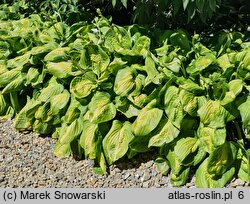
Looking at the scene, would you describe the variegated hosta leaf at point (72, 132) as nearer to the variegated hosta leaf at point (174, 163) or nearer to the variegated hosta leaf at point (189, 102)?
the variegated hosta leaf at point (174, 163)

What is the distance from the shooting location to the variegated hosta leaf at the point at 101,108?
358 centimetres

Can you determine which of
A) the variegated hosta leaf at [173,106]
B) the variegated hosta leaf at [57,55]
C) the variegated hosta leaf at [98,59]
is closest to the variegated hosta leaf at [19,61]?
the variegated hosta leaf at [57,55]

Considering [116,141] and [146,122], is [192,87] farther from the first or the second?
[116,141]

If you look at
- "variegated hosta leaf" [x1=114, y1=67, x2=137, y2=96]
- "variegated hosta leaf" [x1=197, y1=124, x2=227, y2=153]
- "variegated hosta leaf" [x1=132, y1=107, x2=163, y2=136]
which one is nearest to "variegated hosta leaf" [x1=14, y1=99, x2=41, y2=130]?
"variegated hosta leaf" [x1=114, y1=67, x2=137, y2=96]

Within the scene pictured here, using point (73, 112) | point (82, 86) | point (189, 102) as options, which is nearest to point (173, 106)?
point (189, 102)

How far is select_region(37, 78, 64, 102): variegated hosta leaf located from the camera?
13.2 ft

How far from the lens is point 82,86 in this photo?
3.74 meters

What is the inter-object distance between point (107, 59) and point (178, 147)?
0.93 metres

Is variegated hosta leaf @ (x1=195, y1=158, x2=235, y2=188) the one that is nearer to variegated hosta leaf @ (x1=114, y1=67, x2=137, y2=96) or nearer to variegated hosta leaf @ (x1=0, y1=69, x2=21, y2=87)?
variegated hosta leaf @ (x1=114, y1=67, x2=137, y2=96)

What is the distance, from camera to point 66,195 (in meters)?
3.31

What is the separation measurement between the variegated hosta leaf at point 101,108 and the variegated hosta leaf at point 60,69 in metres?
0.38

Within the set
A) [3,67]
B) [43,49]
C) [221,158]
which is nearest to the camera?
[221,158]

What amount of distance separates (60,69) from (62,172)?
838mm

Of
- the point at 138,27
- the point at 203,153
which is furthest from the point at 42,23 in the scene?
the point at 203,153
